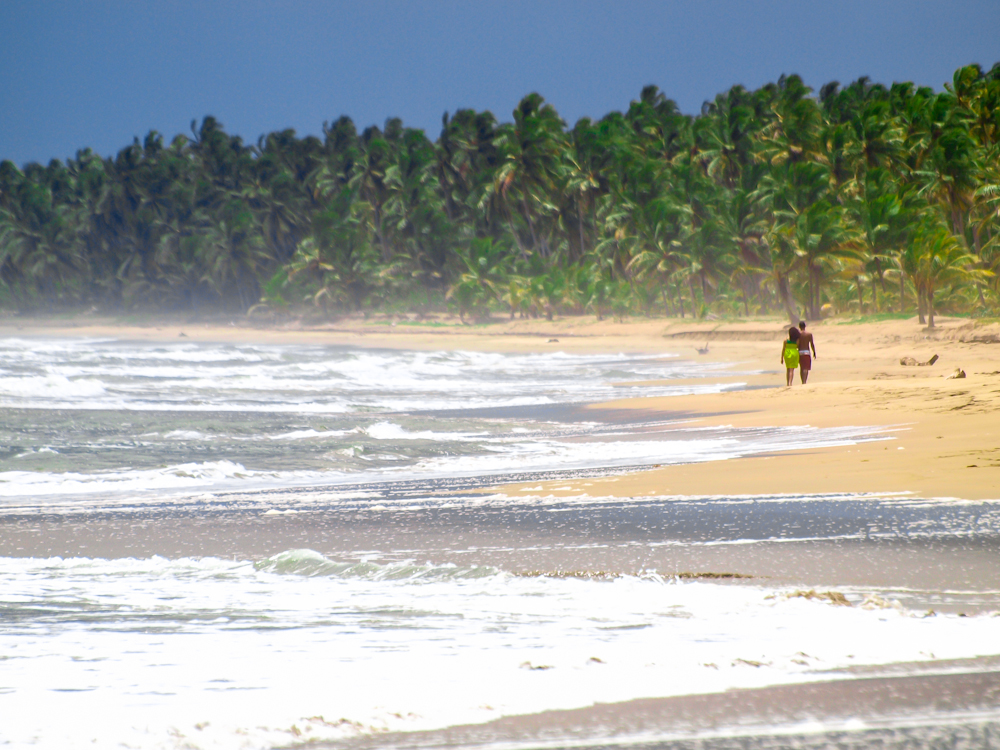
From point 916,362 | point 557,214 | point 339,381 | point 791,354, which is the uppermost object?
point 557,214

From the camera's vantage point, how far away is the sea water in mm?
2768

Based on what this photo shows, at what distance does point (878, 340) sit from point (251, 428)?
22.4 m

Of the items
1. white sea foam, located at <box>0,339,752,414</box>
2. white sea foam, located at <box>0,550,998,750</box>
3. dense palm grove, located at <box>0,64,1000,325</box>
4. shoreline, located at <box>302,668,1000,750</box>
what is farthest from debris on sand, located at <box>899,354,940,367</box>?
shoreline, located at <box>302,668,1000,750</box>

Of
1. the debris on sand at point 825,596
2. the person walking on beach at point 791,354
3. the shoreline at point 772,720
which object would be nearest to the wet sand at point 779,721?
the shoreline at point 772,720

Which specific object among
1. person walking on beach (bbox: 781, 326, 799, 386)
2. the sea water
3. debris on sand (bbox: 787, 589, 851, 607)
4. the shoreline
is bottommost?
the sea water

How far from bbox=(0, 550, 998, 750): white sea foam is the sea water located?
12mm

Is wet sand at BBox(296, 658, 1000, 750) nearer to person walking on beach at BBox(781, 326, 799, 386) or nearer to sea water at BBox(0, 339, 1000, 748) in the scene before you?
sea water at BBox(0, 339, 1000, 748)

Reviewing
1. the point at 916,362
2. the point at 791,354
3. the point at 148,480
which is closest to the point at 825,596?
the point at 148,480

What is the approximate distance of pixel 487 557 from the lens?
4.74 m

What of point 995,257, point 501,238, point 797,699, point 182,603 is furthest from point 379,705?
Answer: point 501,238

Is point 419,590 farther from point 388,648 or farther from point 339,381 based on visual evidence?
point 339,381

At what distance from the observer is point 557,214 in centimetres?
5747

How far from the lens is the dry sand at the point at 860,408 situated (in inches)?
254

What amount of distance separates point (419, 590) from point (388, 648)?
2.92 feet
